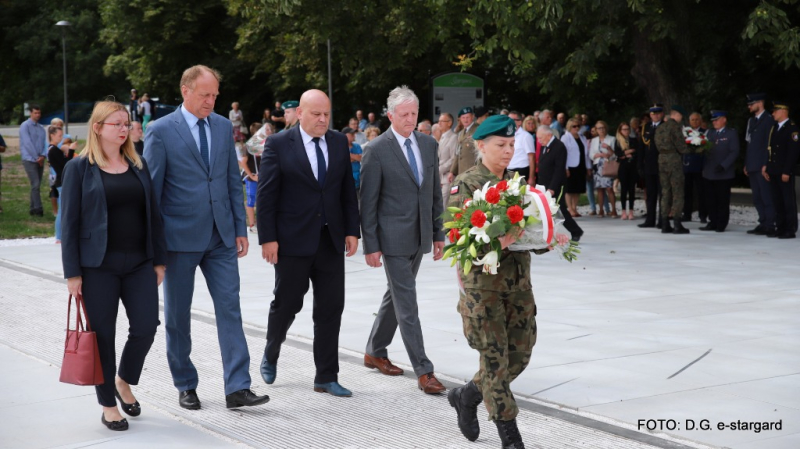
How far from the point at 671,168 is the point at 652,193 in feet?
3.59

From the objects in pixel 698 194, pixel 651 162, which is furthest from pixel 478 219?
pixel 698 194

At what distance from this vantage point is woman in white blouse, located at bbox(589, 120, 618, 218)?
19.5m

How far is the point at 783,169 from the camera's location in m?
15.8

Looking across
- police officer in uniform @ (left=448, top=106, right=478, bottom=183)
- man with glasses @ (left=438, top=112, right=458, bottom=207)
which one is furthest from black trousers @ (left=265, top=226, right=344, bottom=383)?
man with glasses @ (left=438, top=112, right=458, bottom=207)

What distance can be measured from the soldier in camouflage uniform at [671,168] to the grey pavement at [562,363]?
12.1 ft

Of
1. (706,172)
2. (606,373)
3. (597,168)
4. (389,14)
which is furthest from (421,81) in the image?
(606,373)

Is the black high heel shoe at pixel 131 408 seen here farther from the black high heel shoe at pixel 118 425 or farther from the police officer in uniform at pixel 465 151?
the police officer in uniform at pixel 465 151

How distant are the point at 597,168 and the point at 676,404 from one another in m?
13.8

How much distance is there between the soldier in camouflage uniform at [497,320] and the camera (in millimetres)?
5285

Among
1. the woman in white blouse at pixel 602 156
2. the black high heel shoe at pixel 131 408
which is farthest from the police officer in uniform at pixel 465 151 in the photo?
the black high heel shoe at pixel 131 408

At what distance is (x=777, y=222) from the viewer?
1591 centimetres

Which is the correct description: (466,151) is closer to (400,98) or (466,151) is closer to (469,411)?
(400,98)

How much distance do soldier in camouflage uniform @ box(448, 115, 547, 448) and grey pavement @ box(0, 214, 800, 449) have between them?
302mm

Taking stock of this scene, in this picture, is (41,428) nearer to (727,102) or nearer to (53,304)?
(53,304)
